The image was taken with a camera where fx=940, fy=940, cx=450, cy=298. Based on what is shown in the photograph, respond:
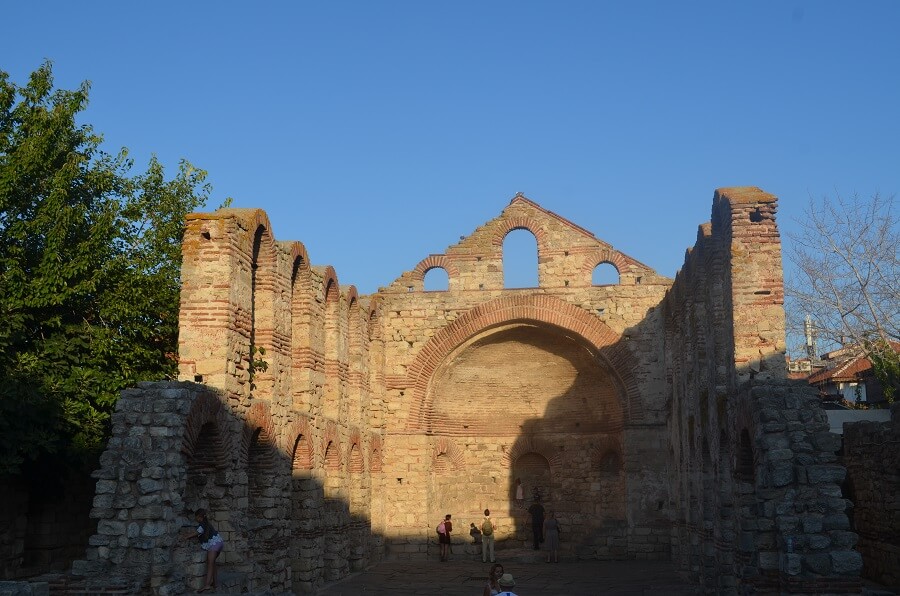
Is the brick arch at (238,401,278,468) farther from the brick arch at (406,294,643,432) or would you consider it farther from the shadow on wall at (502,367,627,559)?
the shadow on wall at (502,367,627,559)

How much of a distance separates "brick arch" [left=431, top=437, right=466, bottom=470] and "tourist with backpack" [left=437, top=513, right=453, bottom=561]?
4.55 feet

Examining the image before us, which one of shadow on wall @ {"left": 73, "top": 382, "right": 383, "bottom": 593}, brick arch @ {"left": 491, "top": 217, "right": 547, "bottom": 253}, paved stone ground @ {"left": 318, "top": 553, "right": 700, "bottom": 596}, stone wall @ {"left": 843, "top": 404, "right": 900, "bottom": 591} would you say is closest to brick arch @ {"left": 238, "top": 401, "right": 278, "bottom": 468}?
shadow on wall @ {"left": 73, "top": 382, "right": 383, "bottom": 593}

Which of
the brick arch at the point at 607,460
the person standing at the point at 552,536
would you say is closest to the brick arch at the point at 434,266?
the brick arch at the point at 607,460

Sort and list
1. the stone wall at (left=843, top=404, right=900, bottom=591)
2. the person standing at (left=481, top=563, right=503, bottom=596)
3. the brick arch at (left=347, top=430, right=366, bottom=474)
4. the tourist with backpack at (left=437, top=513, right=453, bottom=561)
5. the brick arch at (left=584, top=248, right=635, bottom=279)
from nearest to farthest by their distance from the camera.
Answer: the person standing at (left=481, top=563, right=503, bottom=596) < the stone wall at (left=843, top=404, right=900, bottom=591) < the brick arch at (left=347, top=430, right=366, bottom=474) < the tourist with backpack at (left=437, top=513, right=453, bottom=561) < the brick arch at (left=584, top=248, right=635, bottom=279)

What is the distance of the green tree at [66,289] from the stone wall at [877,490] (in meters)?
10.6

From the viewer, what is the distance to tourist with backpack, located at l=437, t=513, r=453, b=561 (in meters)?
19.9

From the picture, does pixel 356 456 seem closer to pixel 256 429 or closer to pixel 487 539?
pixel 487 539

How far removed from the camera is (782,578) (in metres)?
9.09

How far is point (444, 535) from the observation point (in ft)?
65.3

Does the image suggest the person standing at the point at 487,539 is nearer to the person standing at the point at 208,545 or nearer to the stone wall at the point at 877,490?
the stone wall at the point at 877,490

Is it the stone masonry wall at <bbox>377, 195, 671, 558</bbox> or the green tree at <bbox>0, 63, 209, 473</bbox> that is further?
the stone masonry wall at <bbox>377, 195, 671, 558</bbox>

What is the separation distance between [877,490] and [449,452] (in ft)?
33.6

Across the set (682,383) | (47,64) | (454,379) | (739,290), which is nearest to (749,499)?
(739,290)

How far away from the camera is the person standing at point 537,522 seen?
820 inches
